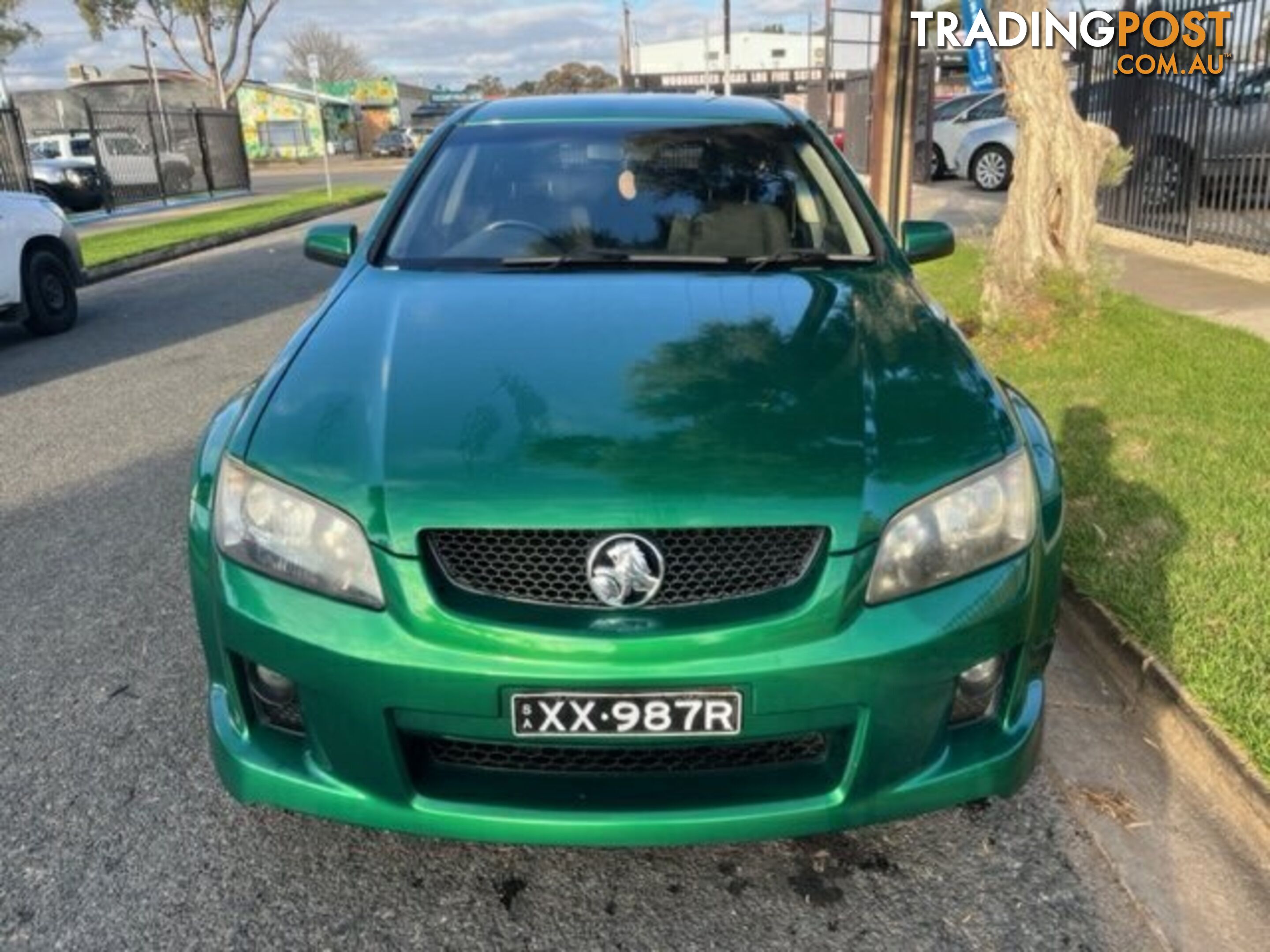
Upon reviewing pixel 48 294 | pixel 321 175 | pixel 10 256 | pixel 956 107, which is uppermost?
pixel 956 107

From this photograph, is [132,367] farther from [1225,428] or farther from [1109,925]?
[1109,925]

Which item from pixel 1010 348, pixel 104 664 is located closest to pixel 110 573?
pixel 104 664

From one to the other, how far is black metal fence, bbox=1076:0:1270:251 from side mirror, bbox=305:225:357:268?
8752mm

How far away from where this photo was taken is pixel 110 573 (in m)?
3.85

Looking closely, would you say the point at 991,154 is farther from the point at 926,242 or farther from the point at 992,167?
the point at 926,242

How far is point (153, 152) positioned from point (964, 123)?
54.0 ft

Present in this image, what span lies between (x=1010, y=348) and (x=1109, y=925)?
4567 mm

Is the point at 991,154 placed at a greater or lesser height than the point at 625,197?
lesser

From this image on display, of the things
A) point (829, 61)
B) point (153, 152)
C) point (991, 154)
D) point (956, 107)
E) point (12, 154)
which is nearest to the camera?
point (12, 154)

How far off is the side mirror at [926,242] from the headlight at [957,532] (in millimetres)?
1736

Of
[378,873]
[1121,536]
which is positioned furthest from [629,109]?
[378,873]

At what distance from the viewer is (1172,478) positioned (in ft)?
13.3

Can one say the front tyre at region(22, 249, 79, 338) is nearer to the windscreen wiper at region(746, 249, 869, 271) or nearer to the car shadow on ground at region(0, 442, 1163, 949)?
the car shadow on ground at region(0, 442, 1163, 949)

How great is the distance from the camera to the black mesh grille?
1984 mm
